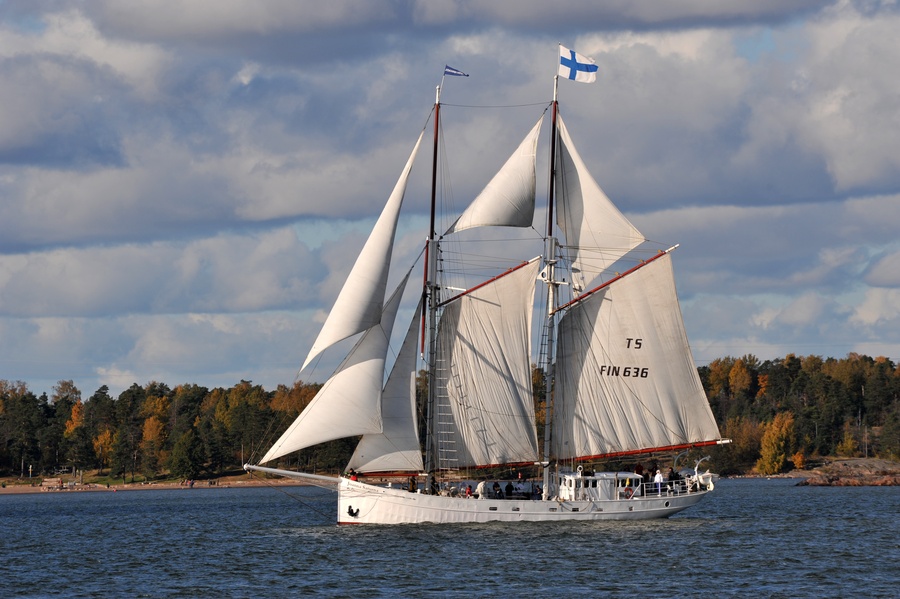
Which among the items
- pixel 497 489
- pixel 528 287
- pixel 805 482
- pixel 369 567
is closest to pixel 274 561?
pixel 369 567

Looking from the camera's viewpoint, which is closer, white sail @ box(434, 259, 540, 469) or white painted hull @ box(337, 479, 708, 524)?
white painted hull @ box(337, 479, 708, 524)

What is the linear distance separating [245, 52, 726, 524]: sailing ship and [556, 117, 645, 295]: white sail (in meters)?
0.08

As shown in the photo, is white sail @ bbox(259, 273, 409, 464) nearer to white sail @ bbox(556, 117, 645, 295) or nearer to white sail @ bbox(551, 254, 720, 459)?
white sail @ bbox(551, 254, 720, 459)

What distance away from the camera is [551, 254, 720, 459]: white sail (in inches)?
3182

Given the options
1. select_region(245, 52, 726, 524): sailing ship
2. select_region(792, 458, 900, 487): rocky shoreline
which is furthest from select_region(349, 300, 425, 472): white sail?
select_region(792, 458, 900, 487): rocky shoreline

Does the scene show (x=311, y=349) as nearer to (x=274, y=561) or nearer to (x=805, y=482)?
(x=274, y=561)

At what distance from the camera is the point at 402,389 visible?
245ft

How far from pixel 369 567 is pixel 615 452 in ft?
78.7

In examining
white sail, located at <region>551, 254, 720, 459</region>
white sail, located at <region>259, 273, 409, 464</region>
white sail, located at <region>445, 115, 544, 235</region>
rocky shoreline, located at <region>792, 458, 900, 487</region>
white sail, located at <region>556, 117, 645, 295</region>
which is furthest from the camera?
rocky shoreline, located at <region>792, 458, 900, 487</region>

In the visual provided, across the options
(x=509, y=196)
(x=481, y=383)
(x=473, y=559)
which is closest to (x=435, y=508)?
(x=481, y=383)

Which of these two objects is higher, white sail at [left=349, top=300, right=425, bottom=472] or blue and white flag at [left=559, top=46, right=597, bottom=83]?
blue and white flag at [left=559, top=46, right=597, bottom=83]

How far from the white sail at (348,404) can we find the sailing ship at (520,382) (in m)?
0.08

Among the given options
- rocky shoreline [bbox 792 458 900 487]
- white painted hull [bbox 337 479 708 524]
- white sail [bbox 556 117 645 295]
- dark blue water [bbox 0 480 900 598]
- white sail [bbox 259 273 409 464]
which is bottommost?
dark blue water [bbox 0 480 900 598]

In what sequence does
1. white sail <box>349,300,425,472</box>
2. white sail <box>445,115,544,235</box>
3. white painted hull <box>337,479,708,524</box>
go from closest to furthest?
white sail <box>349,300,425,472</box> → white painted hull <box>337,479,708,524</box> → white sail <box>445,115,544,235</box>
